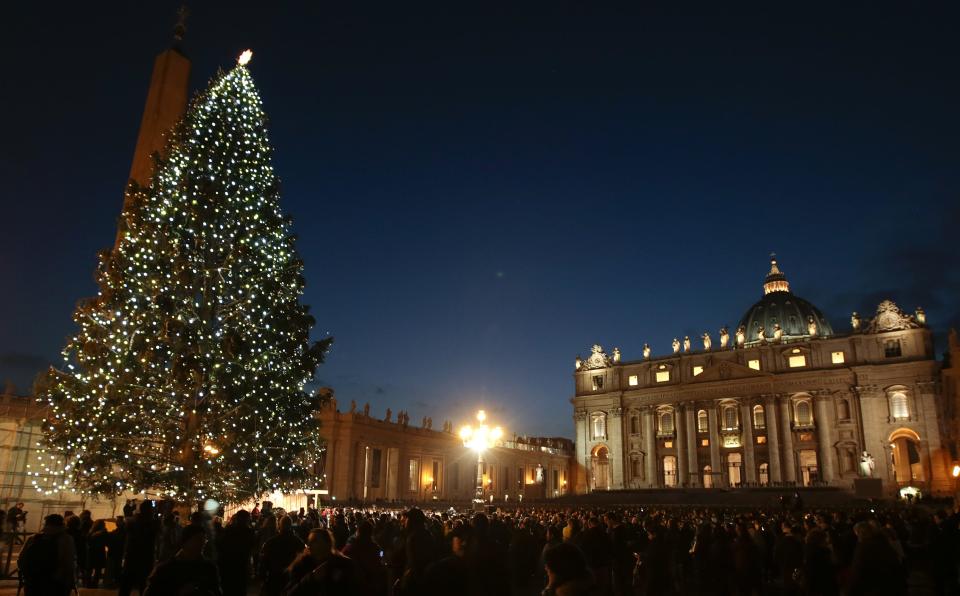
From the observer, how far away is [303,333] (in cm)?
1892

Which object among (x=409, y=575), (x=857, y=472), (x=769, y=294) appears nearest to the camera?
(x=409, y=575)

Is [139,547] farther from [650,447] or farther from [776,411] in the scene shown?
[650,447]

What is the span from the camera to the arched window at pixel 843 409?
69188 mm

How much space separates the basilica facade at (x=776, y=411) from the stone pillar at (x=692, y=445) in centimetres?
12

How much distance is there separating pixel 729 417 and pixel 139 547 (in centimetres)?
7635

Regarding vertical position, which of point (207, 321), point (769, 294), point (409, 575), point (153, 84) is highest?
point (769, 294)

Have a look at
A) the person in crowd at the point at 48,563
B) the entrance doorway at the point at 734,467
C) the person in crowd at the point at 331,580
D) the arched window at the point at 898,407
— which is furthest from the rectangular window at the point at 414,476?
the person in crowd at the point at 331,580

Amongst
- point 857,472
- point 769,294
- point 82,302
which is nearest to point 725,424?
point 857,472

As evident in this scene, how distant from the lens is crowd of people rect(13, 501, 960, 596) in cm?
462

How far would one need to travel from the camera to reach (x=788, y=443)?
70.7 m

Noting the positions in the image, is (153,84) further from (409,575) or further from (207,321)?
(409,575)

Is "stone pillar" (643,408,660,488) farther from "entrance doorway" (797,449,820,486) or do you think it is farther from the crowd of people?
the crowd of people

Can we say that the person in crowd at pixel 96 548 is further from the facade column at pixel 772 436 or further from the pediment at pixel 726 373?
the pediment at pixel 726 373

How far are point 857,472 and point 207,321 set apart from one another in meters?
68.9
